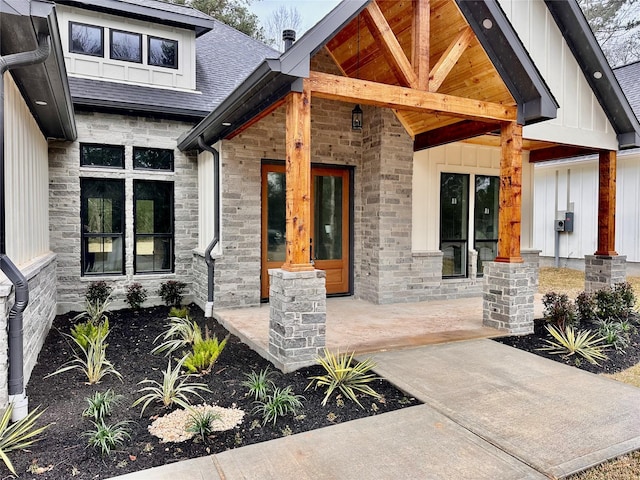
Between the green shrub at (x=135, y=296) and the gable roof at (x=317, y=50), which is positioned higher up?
the gable roof at (x=317, y=50)

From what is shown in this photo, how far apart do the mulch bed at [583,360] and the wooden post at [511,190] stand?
1.05 m

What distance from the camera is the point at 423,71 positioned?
492cm

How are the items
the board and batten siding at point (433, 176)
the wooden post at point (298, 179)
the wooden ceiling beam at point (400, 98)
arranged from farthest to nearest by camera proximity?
the board and batten siding at point (433, 176) → the wooden ceiling beam at point (400, 98) → the wooden post at point (298, 179)

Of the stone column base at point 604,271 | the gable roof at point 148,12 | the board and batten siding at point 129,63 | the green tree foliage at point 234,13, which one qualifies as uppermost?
the green tree foliage at point 234,13

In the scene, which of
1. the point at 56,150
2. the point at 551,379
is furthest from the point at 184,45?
the point at 551,379

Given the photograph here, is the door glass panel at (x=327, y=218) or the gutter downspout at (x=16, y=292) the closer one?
the gutter downspout at (x=16, y=292)

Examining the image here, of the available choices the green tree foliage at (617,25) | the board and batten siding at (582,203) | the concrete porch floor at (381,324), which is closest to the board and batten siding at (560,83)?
the concrete porch floor at (381,324)

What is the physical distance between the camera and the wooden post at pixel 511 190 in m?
5.62

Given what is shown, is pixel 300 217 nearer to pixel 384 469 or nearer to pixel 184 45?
pixel 384 469

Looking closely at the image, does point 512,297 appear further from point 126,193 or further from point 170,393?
point 126,193

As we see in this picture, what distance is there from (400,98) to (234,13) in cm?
1544

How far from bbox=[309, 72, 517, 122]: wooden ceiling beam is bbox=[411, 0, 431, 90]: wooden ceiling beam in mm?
175

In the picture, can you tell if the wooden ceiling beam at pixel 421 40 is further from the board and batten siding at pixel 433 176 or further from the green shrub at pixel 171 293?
the green shrub at pixel 171 293

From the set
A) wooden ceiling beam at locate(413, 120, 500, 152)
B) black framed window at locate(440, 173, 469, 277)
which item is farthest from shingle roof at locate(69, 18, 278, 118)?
black framed window at locate(440, 173, 469, 277)
